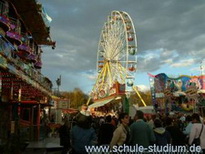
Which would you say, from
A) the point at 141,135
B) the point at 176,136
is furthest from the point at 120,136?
the point at 176,136

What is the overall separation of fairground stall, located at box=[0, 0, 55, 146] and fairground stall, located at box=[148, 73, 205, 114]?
16632 millimetres

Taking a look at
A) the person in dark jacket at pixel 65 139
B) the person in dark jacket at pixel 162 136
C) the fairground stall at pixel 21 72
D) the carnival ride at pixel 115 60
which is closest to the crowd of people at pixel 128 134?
the person in dark jacket at pixel 162 136

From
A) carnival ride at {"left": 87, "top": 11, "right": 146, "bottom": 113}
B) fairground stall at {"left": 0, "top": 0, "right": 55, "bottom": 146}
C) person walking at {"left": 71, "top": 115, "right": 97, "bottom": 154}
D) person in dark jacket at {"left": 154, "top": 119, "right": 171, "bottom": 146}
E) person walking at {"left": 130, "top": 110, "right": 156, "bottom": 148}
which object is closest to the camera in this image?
person walking at {"left": 71, "top": 115, "right": 97, "bottom": 154}

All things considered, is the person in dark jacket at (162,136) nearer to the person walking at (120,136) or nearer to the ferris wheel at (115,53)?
the person walking at (120,136)

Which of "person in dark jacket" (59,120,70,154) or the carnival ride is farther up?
the carnival ride

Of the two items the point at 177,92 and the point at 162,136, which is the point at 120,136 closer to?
the point at 162,136

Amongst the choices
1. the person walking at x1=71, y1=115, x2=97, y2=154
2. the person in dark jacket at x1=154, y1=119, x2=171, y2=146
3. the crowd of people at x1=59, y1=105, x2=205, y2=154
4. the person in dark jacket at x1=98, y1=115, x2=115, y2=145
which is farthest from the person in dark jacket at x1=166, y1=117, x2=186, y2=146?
the person walking at x1=71, y1=115, x2=97, y2=154

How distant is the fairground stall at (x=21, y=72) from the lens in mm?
12538

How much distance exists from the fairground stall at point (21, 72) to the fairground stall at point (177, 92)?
16632mm

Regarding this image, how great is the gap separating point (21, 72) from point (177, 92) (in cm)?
3097

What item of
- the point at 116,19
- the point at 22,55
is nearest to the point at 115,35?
the point at 116,19

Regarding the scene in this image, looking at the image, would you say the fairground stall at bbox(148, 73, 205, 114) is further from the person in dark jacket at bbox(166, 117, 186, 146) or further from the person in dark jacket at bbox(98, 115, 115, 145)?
the person in dark jacket at bbox(98, 115, 115, 145)

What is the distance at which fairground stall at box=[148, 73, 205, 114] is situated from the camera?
132ft

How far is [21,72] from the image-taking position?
1514 centimetres
